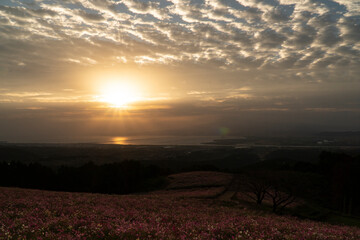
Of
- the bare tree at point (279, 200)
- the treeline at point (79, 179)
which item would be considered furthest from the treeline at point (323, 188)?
the treeline at point (79, 179)

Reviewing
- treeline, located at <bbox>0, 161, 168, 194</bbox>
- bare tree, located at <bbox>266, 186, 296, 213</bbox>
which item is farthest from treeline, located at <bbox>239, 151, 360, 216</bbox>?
treeline, located at <bbox>0, 161, 168, 194</bbox>

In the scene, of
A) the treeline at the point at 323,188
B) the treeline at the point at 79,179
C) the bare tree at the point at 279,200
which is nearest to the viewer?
the bare tree at the point at 279,200

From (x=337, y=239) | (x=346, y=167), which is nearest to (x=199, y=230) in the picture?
Result: (x=337, y=239)

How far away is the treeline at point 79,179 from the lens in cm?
7125

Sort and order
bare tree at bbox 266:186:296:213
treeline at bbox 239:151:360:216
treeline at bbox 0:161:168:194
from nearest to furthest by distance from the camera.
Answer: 1. bare tree at bbox 266:186:296:213
2. treeline at bbox 239:151:360:216
3. treeline at bbox 0:161:168:194

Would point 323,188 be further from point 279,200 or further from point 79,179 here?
point 79,179

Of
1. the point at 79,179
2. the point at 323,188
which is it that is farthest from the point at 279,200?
the point at 79,179

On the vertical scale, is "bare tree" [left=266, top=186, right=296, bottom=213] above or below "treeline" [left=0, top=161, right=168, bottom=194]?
above

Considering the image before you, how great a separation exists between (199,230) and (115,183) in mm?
71331

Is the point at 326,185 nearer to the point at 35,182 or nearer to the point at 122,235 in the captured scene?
the point at 122,235

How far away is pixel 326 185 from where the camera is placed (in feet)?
219

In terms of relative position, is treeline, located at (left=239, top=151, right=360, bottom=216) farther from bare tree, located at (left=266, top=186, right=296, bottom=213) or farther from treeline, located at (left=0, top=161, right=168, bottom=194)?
treeline, located at (left=0, top=161, right=168, bottom=194)

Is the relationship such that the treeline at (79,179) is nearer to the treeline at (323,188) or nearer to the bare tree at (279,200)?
the treeline at (323,188)

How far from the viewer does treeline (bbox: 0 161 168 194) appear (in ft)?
234
